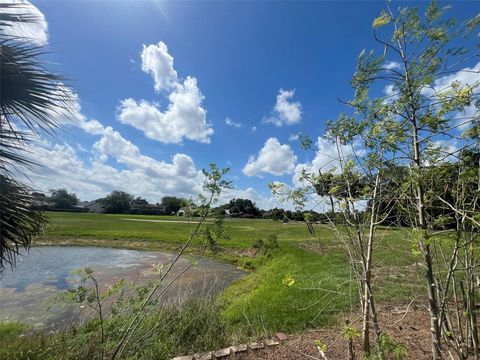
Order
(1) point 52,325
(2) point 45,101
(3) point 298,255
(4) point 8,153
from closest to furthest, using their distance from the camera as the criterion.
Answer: (4) point 8,153 < (2) point 45,101 < (1) point 52,325 < (3) point 298,255

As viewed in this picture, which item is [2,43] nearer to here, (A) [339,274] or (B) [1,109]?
(B) [1,109]

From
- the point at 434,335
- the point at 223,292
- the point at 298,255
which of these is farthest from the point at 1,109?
the point at 298,255

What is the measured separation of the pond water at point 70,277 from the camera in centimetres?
777

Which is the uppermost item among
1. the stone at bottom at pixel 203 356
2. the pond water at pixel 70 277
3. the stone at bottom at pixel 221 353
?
the stone at bottom at pixel 221 353

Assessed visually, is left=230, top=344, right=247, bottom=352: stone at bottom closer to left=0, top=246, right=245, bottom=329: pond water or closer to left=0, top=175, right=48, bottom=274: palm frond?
left=0, top=246, right=245, bottom=329: pond water

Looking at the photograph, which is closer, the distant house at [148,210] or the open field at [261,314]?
the open field at [261,314]

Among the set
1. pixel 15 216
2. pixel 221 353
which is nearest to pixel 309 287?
pixel 221 353

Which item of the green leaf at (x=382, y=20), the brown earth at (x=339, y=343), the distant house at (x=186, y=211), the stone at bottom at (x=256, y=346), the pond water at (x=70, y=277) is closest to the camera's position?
the green leaf at (x=382, y=20)

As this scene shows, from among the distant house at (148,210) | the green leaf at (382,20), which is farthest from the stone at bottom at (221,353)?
the distant house at (148,210)

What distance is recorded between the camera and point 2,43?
2.84m

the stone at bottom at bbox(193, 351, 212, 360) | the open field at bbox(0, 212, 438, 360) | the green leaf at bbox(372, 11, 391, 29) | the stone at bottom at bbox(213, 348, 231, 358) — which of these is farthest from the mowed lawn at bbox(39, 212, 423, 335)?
the green leaf at bbox(372, 11, 391, 29)

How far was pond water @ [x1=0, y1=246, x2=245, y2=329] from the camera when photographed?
25.5 feet

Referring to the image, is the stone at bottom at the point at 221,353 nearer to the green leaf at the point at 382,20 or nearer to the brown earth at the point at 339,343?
the brown earth at the point at 339,343

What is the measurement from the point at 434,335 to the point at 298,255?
11.4m
